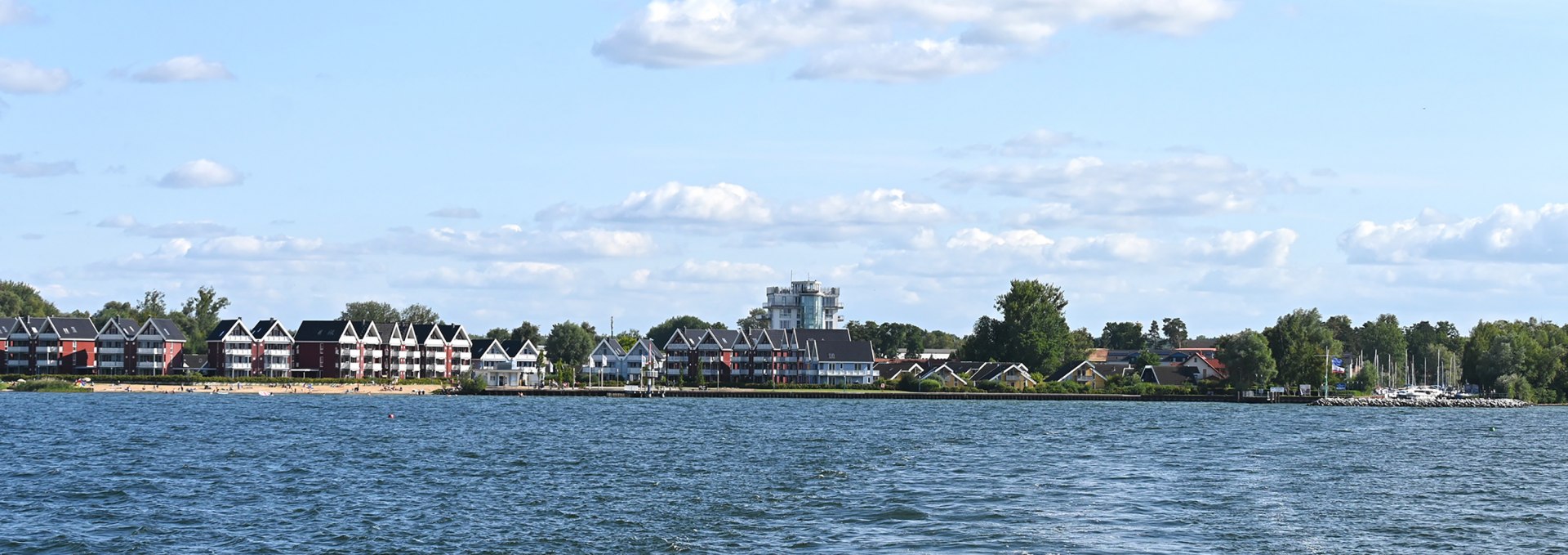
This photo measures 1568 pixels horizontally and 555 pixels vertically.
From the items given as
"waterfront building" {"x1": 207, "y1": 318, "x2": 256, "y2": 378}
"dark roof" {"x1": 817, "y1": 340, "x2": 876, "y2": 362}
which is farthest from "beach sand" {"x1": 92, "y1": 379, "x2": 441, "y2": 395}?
"dark roof" {"x1": 817, "y1": 340, "x2": 876, "y2": 362}

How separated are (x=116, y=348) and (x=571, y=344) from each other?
54640mm

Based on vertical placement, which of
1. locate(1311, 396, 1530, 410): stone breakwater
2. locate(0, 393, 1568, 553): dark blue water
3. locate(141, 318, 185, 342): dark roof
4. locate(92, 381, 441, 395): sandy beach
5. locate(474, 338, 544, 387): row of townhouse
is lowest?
locate(1311, 396, 1530, 410): stone breakwater

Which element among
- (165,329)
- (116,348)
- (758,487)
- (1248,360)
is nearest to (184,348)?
(165,329)

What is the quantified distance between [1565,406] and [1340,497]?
409 ft

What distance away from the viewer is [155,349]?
15475 centimetres

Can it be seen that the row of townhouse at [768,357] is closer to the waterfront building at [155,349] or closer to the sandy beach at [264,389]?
the sandy beach at [264,389]

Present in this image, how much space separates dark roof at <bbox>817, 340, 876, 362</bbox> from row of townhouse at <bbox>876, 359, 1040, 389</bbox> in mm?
3789

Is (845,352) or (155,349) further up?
(155,349)

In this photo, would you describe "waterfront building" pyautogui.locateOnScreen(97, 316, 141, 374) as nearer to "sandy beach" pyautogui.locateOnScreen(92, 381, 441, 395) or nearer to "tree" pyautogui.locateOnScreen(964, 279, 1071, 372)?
"sandy beach" pyautogui.locateOnScreen(92, 381, 441, 395)

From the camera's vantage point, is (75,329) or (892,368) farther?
(892,368)

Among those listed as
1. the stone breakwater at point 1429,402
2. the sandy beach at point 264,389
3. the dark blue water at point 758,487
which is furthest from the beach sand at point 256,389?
the stone breakwater at point 1429,402

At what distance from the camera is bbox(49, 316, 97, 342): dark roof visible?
152 m

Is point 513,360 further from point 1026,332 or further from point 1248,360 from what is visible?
point 1248,360

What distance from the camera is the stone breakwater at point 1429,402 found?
140625 millimetres
